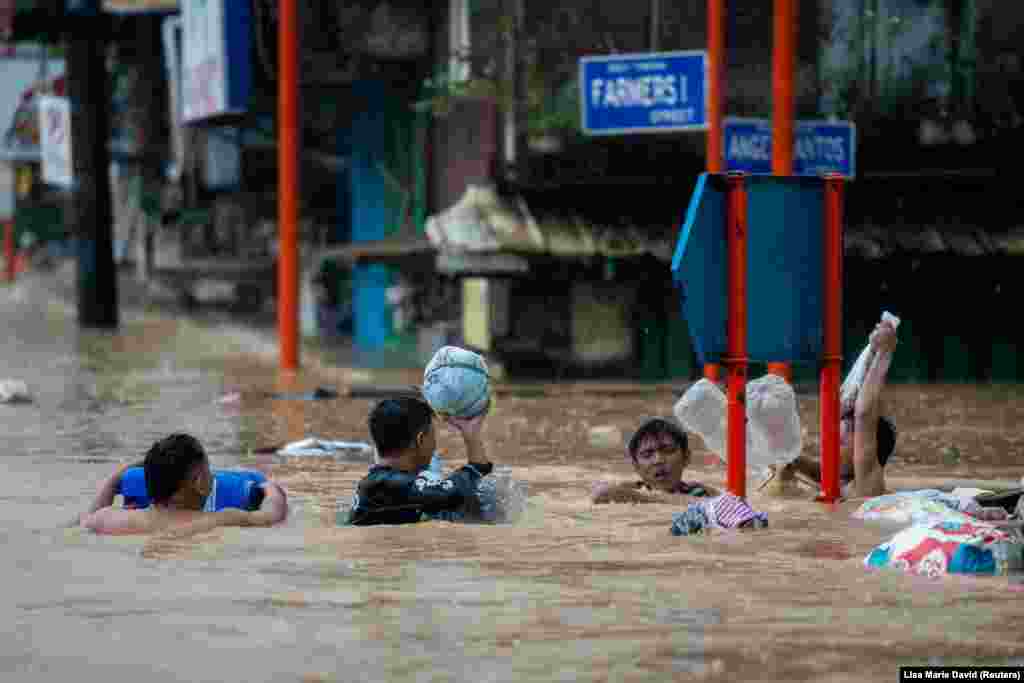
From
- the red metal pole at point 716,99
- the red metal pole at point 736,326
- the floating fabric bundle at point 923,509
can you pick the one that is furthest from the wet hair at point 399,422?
the red metal pole at point 716,99

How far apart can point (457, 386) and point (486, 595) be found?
1.67m

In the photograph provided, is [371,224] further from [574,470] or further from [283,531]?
[283,531]

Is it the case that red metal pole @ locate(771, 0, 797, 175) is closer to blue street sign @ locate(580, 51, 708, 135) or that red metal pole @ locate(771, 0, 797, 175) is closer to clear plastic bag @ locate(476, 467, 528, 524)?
blue street sign @ locate(580, 51, 708, 135)

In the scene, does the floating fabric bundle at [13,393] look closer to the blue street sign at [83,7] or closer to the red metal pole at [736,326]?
the red metal pole at [736,326]

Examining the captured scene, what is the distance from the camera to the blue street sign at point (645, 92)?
57.2 ft

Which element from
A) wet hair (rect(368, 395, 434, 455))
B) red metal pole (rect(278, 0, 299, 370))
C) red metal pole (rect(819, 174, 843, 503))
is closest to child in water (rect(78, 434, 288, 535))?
wet hair (rect(368, 395, 434, 455))

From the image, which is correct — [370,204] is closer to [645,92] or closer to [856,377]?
[645,92]

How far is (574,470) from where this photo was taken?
1266 centimetres

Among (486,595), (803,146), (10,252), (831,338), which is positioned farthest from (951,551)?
(10,252)

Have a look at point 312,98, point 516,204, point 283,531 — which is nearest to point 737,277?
point 283,531

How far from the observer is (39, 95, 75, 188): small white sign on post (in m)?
34.3

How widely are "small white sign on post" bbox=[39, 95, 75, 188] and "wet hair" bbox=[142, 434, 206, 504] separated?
25.6 metres

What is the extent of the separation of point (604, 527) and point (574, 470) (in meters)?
A: 2.90

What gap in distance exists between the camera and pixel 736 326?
997cm
